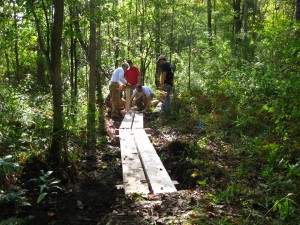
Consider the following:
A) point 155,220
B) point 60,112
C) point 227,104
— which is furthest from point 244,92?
point 155,220

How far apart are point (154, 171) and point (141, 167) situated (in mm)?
491

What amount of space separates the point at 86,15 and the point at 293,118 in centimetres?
492

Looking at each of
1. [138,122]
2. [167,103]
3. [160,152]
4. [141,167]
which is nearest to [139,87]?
[167,103]

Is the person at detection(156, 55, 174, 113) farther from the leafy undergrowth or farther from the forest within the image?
the leafy undergrowth

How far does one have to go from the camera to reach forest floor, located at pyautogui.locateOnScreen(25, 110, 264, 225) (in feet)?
12.3

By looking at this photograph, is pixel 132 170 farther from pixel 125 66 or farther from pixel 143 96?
pixel 143 96

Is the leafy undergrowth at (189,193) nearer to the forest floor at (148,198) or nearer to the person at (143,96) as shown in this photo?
the forest floor at (148,198)

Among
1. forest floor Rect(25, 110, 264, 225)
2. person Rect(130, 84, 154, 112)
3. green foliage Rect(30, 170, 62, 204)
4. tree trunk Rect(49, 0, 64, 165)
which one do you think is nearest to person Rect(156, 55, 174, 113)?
person Rect(130, 84, 154, 112)

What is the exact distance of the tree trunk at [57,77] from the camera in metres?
5.54

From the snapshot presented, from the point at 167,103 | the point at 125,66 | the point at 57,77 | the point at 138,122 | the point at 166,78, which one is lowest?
the point at 138,122

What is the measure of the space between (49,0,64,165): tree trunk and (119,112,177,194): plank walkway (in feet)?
3.98

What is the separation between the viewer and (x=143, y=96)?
43.9 ft

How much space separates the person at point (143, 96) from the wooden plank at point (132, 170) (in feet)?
16.3

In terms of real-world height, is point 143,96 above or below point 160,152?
above
